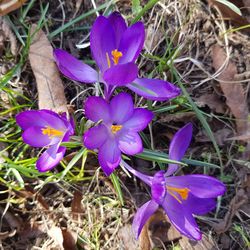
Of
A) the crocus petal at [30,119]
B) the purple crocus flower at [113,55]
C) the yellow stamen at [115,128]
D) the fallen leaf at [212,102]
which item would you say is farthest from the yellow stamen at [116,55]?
the fallen leaf at [212,102]

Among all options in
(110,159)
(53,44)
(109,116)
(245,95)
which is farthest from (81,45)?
(245,95)

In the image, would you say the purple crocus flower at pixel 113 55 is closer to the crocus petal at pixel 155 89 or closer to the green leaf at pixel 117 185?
the crocus petal at pixel 155 89

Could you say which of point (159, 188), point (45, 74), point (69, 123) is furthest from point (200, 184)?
point (45, 74)

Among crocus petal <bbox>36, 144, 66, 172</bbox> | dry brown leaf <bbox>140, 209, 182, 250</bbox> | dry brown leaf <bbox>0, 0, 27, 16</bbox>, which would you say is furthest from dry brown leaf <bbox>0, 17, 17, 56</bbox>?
dry brown leaf <bbox>140, 209, 182, 250</bbox>

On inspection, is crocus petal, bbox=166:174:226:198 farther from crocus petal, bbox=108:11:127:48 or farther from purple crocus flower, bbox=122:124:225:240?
crocus petal, bbox=108:11:127:48

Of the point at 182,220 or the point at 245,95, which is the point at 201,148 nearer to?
the point at 245,95

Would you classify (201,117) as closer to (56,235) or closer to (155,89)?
(155,89)
